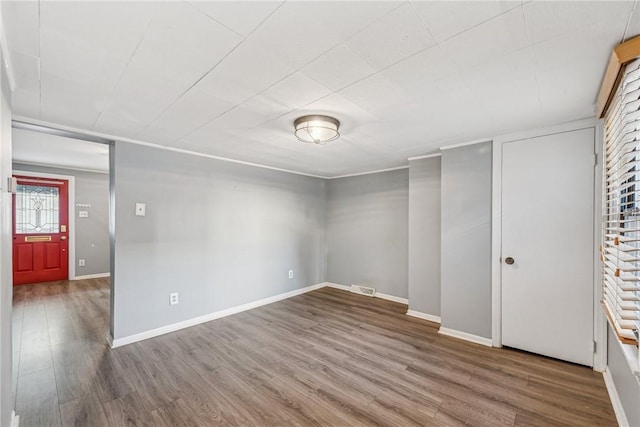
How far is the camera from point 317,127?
2225mm

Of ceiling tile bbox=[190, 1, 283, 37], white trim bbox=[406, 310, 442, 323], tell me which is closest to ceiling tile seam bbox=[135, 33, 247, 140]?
ceiling tile bbox=[190, 1, 283, 37]

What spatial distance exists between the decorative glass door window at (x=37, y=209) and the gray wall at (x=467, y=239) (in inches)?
295

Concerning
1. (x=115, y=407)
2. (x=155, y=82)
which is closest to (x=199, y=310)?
(x=115, y=407)

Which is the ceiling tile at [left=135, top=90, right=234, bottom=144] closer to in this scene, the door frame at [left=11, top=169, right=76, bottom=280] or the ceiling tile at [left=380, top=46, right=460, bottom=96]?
the ceiling tile at [left=380, top=46, right=460, bottom=96]

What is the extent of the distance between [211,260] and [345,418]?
267 centimetres

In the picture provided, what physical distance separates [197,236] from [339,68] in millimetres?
2968

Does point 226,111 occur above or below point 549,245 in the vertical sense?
above

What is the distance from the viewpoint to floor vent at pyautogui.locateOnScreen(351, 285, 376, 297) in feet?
15.6

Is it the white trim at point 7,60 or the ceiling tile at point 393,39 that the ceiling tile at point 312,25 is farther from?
the white trim at point 7,60

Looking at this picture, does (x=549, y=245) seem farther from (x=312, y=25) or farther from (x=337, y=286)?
(x=337, y=286)

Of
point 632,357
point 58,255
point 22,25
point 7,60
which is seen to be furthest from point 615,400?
point 58,255

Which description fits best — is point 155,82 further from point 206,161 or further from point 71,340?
point 71,340

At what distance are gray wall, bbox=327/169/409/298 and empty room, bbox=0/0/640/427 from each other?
0.26ft

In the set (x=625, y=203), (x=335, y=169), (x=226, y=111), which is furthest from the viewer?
(x=335, y=169)
